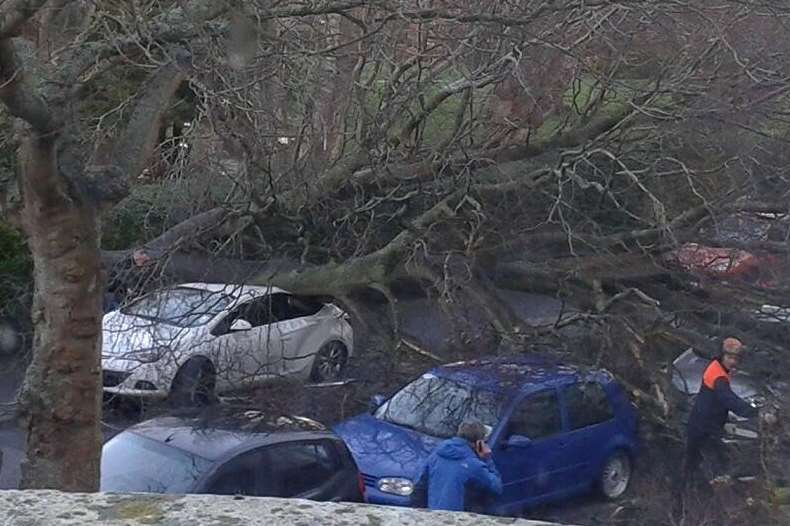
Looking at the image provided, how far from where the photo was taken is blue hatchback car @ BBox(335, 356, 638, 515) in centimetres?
1001

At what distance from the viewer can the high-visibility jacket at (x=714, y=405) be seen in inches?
376

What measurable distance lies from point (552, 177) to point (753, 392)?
2.49 meters

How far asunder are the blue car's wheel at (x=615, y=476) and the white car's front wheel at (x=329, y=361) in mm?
3223

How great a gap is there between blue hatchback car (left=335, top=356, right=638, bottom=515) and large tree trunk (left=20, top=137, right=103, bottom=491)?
246 centimetres

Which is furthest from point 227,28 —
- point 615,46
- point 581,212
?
point 581,212

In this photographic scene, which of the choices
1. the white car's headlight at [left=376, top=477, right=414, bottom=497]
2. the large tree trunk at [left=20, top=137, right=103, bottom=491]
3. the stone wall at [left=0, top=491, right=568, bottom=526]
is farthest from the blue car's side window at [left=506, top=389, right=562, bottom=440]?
the stone wall at [left=0, top=491, right=568, bottom=526]

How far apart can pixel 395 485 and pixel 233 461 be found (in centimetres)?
148

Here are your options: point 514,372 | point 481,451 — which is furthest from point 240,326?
point 481,451

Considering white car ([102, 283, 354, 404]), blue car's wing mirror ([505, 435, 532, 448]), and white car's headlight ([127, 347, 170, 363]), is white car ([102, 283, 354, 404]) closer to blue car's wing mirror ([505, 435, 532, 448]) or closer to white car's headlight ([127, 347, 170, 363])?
white car's headlight ([127, 347, 170, 363])

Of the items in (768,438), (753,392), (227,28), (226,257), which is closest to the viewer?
(227,28)

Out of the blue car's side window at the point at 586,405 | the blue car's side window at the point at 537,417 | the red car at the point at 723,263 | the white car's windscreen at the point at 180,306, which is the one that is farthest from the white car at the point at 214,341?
the red car at the point at 723,263

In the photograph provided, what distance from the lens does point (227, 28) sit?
7.22m

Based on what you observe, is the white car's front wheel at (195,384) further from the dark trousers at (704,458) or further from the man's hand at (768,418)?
the man's hand at (768,418)

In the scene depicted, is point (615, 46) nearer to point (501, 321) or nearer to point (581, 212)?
point (581, 212)
